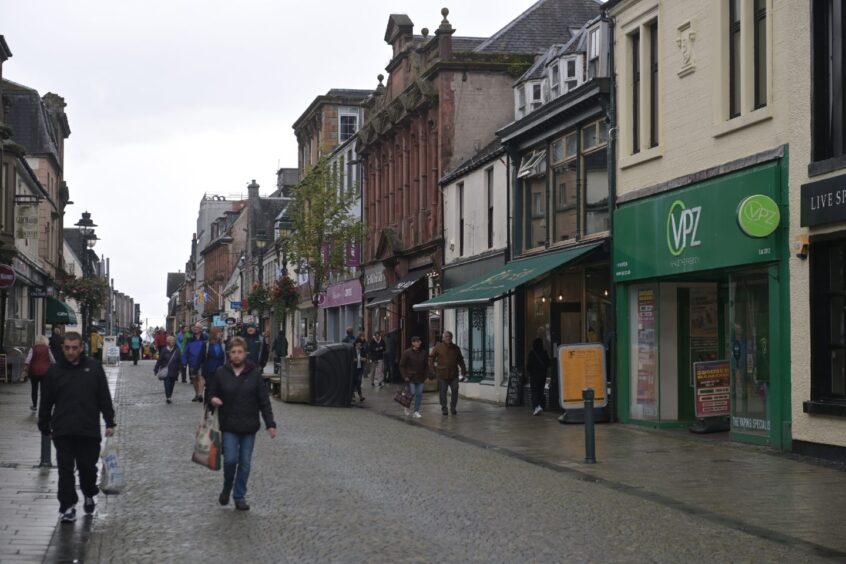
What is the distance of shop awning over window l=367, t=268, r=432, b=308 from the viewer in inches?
1612

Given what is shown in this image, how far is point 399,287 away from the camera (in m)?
42.5

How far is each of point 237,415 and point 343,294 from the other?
4362 cm

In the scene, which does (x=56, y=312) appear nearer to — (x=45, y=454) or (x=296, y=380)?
(x=296, y=380)

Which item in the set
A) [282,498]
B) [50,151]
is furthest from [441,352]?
[50,151]

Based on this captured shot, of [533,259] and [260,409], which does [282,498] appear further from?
[533,259]

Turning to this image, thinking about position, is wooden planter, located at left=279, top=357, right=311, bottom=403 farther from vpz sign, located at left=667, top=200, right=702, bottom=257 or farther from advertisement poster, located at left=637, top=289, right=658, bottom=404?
vpz sign, located at left=667, top=200, right=702, bottom=257

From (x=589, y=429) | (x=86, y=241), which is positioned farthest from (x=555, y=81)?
(x=86, y=241)

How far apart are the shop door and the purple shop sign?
33.5 m

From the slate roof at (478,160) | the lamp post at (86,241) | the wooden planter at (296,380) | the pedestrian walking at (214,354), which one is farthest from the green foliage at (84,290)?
the pedestrian walking at (214,354)

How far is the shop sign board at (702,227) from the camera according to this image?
17.9m

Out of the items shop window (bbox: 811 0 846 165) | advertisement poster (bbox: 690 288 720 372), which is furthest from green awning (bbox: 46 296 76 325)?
shop window (bbox: 811 0 846 165)

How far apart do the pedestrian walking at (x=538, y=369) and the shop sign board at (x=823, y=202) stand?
9372mm

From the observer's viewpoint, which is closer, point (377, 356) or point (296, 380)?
point (296, 380)

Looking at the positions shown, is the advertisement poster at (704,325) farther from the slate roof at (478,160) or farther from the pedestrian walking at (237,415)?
the pedestrian walking at (237,415)
